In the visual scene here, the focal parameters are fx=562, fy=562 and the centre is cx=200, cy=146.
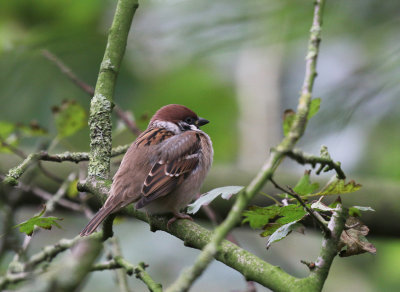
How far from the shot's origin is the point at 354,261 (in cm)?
539

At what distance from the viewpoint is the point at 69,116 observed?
3148 mm

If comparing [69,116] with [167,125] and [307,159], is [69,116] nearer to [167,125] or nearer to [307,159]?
[167,125]

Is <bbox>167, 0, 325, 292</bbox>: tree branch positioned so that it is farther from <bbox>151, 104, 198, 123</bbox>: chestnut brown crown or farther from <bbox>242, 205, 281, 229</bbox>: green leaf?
<bbox>151, 104, 198, 123</bbox>: chestnut brown crown

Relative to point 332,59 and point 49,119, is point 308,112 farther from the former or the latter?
point 332,59

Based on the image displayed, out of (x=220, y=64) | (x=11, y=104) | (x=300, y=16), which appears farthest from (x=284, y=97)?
(x=300, y=16)

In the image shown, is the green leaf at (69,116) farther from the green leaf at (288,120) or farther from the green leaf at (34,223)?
the green leaf at (288,120)

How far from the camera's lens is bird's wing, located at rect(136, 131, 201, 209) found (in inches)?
119

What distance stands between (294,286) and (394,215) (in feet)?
8.29

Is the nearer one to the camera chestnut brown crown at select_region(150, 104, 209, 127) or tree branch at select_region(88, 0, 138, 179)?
tree branch at select_region(88, 0, 138, 179)

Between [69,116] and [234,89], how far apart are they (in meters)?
4.01

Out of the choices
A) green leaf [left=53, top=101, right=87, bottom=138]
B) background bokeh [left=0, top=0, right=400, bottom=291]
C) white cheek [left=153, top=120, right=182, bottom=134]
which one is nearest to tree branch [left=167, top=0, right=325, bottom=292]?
background bokeh [left=0, top=0, right=400, bottom=291]

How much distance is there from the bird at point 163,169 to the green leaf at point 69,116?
1.07 feet

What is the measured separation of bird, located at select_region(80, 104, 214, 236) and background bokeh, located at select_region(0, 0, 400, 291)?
0.21 metres

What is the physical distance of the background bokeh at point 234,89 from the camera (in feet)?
10.1
